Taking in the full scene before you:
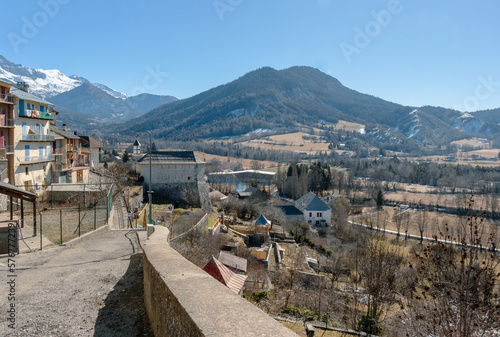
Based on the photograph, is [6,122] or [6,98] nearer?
[6,98]

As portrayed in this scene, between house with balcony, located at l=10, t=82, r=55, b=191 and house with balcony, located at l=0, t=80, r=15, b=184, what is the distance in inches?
11.3

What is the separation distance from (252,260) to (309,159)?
125m

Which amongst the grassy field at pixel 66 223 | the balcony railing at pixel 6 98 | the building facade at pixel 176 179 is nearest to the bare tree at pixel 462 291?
the grassy field at pixel 66 223

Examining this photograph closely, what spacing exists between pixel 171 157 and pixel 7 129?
48.2 feet

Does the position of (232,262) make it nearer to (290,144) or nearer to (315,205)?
(315,205)

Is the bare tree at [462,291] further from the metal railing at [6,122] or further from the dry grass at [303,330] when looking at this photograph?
the metal railing at [6,122]

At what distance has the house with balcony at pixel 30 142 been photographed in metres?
23.5

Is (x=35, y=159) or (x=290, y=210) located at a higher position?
(x=35, y=159)

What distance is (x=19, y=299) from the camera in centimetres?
546

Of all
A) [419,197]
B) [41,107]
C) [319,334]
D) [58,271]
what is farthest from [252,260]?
[419,197]

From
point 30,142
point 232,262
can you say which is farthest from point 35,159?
point 232,262

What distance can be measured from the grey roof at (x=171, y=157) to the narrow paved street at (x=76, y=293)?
24.4 meters

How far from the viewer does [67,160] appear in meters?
30.9

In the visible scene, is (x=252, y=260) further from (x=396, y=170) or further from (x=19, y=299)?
(x=396, y=170)
